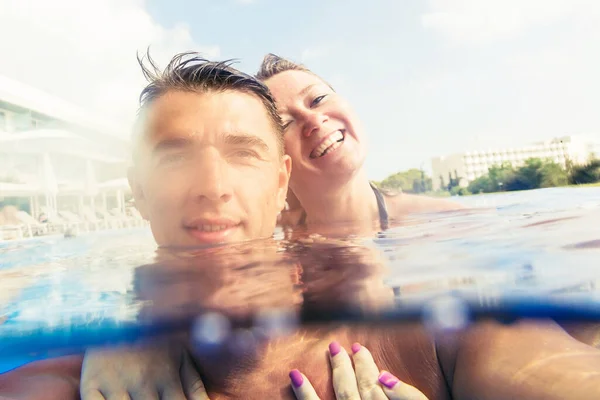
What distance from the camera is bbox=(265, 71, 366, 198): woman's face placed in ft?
11.0

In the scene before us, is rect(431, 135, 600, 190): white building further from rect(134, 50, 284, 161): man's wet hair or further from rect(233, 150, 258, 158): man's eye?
rect(233, 150, 258, 158): man's eye

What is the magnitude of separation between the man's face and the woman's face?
59cm

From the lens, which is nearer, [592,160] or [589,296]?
[589,296]

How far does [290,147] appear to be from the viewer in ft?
10.9

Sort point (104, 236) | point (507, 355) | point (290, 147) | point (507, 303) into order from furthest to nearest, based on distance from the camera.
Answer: point (104, 236) < point (290, 147) < point (507, 303) < point (507, 355)

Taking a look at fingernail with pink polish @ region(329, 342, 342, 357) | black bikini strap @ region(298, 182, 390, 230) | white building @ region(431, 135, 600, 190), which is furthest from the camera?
white building @ region(431, 135, 600, 190)

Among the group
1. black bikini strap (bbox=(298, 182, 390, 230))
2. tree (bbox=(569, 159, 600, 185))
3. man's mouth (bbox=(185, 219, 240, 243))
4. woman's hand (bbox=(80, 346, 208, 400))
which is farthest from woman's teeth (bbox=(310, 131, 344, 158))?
tree (bbox=(569, 159, 600, 185))

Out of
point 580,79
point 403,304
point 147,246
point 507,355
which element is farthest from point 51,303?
point 580,79

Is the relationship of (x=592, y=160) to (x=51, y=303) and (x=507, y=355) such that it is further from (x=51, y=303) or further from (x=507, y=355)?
(x=51, y=303)

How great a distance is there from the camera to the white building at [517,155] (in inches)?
168

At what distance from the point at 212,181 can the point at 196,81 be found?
719 mm

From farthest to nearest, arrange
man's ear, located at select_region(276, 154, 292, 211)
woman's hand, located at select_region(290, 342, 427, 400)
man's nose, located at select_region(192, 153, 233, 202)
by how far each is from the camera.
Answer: man's ear, located at select_region(276, 154, 292, 211) < man's nose, located at select_region(192, 153, 233, 202) < woman's hand, located at select_region(290, 342, 427, 400)

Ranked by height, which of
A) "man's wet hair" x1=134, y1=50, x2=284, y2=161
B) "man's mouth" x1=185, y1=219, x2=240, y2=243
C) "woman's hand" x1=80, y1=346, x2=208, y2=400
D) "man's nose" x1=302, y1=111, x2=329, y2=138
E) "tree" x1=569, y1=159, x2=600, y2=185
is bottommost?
"woman's hand" x1=80, y1=346, x2=208, y2=400

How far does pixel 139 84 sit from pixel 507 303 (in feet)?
8.59
